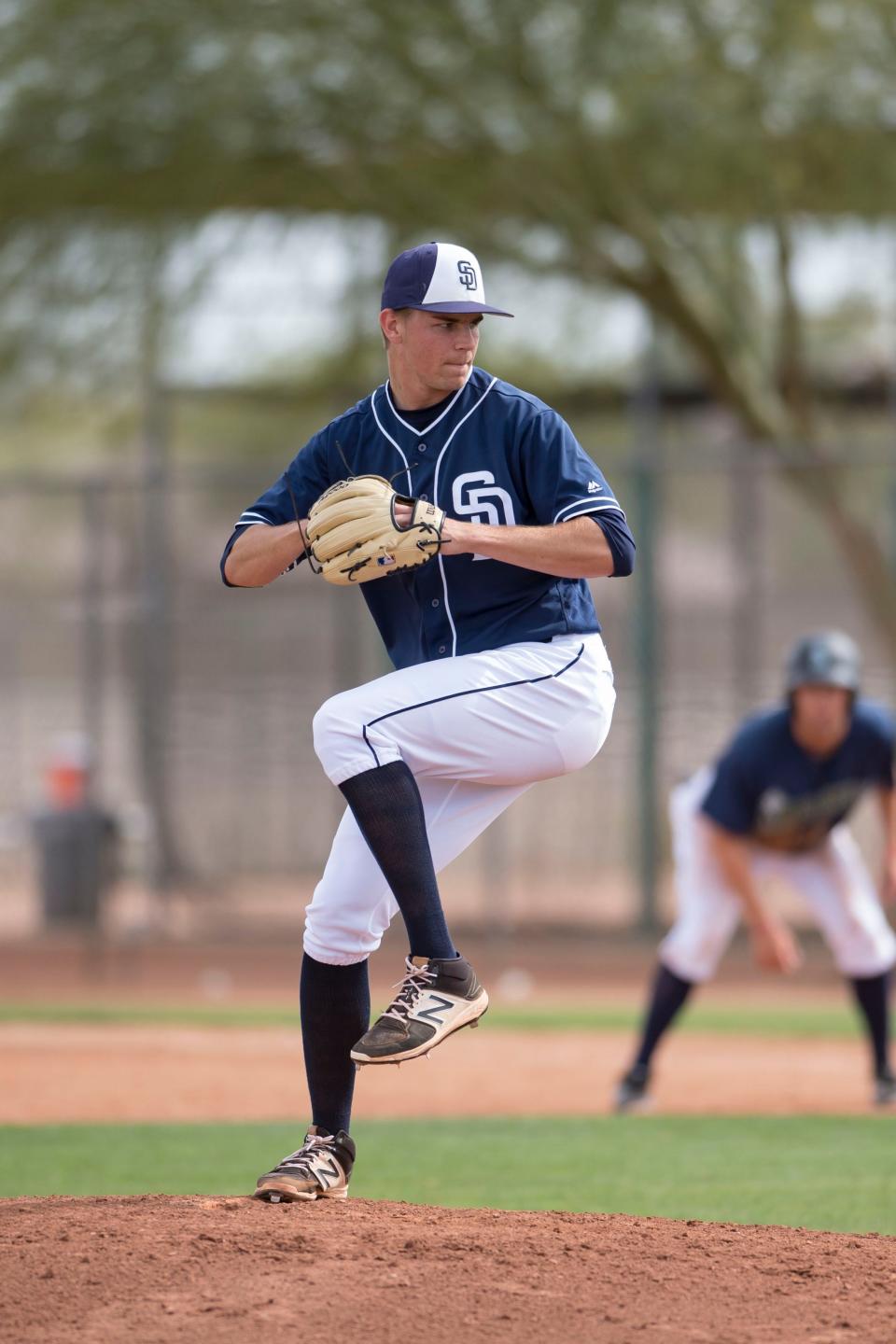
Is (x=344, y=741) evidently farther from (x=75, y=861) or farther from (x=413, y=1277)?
(x=75, y=861)

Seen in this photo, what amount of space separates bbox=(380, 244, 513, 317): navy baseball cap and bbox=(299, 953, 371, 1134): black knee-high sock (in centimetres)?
152

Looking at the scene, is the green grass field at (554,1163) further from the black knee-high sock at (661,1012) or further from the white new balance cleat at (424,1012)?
the white new balance cleat at (424,1012)

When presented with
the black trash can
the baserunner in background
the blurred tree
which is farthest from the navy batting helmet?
the black trash can

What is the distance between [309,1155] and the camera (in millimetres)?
4070

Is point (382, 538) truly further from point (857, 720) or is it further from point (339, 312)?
point (339, 312)

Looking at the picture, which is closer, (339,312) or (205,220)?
(205,220)

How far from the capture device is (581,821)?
583 inches

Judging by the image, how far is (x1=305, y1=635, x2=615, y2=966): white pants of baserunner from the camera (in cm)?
386

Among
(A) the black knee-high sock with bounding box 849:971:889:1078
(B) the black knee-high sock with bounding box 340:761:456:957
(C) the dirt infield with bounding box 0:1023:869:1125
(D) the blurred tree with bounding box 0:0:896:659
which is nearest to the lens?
(B) the black knee-high sock with bounding box 340:761:456:957

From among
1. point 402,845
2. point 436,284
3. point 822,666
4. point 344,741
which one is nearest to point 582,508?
point 436,284

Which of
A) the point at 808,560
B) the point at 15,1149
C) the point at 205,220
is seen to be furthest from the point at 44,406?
the point at 15,1149

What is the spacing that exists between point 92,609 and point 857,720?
7.01 meters

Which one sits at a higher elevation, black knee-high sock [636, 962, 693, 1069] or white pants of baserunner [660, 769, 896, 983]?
white pants of baserunner [660, 769, 896, 983]

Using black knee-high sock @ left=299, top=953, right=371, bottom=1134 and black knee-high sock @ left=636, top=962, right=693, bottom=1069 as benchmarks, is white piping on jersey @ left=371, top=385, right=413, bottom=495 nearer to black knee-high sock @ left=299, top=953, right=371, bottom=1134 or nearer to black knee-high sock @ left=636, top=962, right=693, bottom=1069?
black knee-high sock @ left=299, top=953, right=371, bottom=1134
